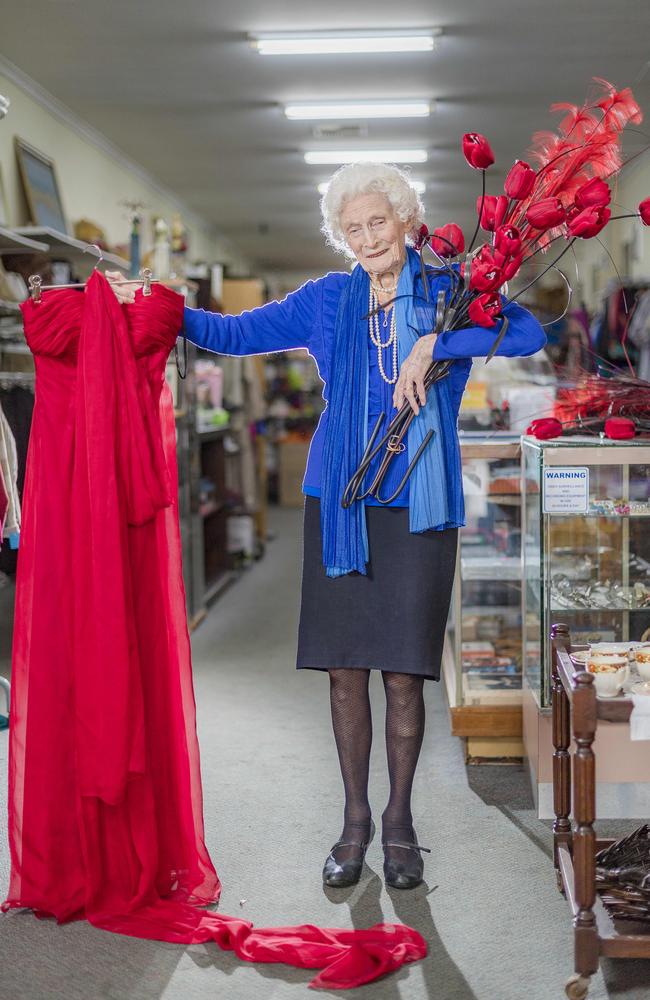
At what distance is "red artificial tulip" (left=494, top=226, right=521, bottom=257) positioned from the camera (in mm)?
2201

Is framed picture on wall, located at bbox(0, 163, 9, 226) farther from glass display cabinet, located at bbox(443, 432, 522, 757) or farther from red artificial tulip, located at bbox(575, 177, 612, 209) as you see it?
red artificial tulip, located at bbox(575, 177, 612, 209)

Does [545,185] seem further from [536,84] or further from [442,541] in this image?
[536,84]

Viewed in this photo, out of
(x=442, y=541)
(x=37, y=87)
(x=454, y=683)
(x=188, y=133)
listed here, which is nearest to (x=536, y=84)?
(x=188, y=133)

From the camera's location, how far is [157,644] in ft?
7.84

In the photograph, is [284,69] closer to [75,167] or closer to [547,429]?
[75,167]

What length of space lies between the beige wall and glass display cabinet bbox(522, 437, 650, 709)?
3.89 metres

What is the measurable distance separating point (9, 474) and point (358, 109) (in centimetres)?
389

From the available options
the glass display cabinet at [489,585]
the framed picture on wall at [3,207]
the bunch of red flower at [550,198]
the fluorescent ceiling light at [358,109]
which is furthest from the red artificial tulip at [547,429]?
the fluorescent ceiling light at [358,109]

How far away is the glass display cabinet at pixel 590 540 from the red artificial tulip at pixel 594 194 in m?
0.78

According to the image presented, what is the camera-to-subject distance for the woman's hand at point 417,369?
230 centimetres

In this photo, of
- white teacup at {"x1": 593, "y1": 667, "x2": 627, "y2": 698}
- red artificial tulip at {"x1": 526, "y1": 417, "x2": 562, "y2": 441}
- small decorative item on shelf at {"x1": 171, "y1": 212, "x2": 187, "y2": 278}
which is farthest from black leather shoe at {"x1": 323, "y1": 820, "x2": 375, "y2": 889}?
small decorative item on shelf at {"x1": 171, "y1": 212, "x2": 187, "y2": 278}

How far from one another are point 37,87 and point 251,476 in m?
3.05

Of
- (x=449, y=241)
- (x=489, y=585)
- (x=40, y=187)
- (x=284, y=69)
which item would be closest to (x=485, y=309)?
(x=449, y=241)

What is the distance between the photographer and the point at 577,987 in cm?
190
